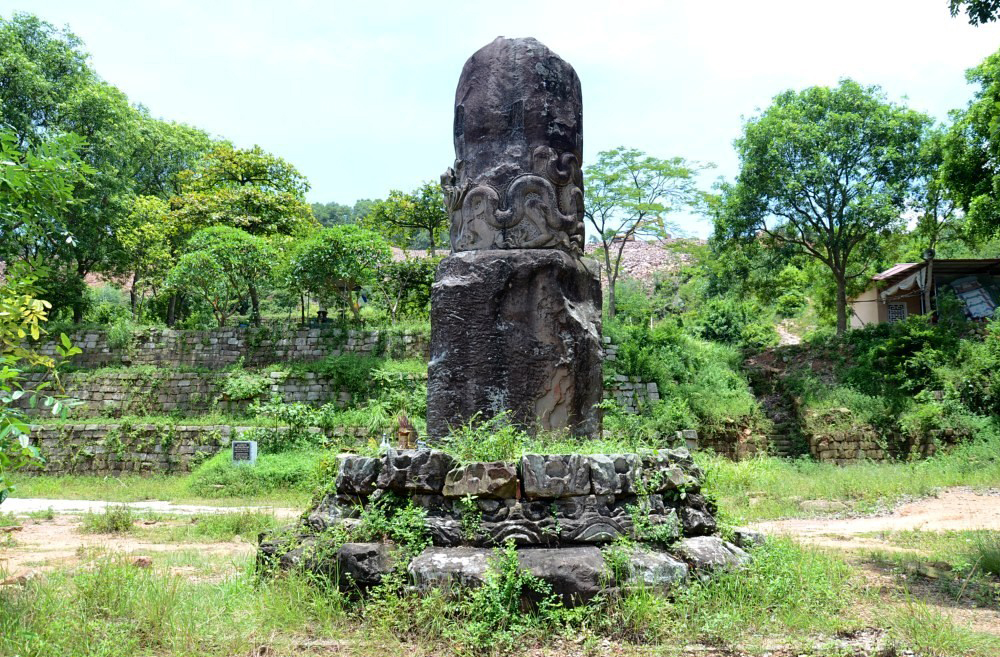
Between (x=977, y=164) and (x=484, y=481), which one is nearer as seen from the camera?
(x=484, y=481)

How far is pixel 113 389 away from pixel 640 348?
1331 cm

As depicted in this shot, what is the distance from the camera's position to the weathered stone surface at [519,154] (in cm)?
556

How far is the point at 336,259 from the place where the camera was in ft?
58.4

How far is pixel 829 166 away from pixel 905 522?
1328cm

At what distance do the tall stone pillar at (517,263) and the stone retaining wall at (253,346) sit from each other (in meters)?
12.8

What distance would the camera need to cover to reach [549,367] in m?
5.36

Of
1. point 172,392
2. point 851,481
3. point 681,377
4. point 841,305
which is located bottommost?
point 851,481

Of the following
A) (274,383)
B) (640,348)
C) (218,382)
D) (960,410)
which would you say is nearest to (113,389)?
(218,382)

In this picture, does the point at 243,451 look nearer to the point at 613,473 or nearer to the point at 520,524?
the point at 520,524

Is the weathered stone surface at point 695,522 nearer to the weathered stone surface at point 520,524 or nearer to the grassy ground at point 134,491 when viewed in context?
the weathered stone surface at point 520,524

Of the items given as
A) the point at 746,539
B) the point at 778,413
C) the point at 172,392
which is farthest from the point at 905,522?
the point at 172,392

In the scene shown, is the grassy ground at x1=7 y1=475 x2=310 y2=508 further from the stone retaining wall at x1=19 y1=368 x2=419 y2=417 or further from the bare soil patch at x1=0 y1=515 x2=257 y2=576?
the bare soil patch at x1=0 y1=515 x2=257 y2=576

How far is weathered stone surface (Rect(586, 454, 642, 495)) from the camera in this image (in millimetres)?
4223

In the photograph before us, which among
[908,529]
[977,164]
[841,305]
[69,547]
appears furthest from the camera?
[841,305]
